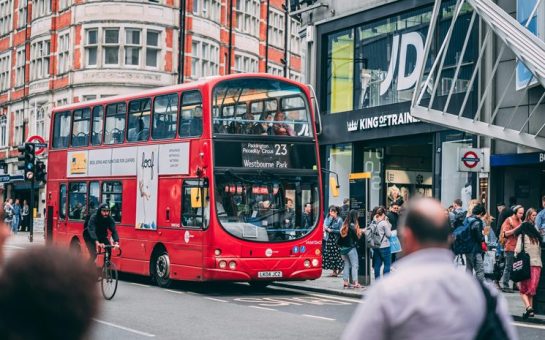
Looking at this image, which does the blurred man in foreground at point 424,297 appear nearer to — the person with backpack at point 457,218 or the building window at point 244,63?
the person with backpack at point 457,218

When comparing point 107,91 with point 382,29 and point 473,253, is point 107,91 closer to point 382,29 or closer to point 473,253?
point 382,29

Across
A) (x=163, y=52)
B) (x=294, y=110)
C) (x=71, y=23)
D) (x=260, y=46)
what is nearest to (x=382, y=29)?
(x=294, y=110)

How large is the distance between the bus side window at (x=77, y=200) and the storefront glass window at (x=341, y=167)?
8.74 metres

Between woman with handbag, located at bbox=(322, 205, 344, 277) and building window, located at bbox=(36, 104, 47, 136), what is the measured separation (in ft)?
105

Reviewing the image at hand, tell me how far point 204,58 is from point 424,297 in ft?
160

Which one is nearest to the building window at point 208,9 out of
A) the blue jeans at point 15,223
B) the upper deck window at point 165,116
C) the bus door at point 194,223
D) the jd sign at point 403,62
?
the blue jeans at point 15,223

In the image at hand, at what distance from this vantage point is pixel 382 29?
28141 mm

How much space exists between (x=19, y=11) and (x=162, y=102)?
41892mm

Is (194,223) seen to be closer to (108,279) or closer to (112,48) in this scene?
(108,279)

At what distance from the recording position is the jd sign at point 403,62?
26531 millimetres

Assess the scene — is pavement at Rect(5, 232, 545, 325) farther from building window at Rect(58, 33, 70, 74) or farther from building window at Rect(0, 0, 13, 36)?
building window at Rect(0, 0, 13, 36)

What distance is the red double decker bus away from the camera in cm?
1809

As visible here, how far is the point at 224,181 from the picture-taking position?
59.2ft

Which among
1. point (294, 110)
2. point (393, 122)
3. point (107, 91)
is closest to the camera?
point (294, 110)
